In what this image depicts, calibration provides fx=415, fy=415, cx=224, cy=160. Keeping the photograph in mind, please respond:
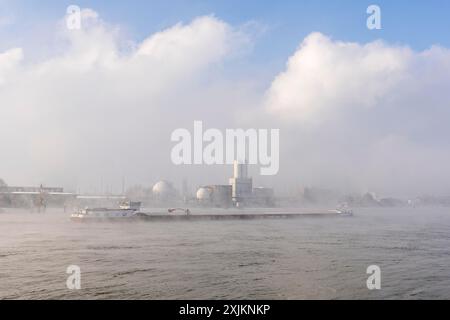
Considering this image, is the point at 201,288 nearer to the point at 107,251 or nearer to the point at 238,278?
the point at 238,278

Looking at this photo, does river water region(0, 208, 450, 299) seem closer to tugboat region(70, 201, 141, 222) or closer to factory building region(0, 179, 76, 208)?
tugboat region(70, 201, 141, 222)

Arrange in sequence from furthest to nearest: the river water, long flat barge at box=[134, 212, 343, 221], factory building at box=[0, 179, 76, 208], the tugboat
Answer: factory building at box=[0, 179, 76, 208] → long flat barge at box=[134, 212, 343, 221] → the tugboat → the river water

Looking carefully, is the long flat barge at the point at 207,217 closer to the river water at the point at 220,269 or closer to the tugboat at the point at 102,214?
the tugboat at the point at 102,214

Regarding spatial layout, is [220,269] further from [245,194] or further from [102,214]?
[245,194]

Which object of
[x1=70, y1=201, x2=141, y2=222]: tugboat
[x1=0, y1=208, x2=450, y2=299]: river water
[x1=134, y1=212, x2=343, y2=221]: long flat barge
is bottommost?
[x1=134, y1=212, x2=343, y2=221]: long flat barge

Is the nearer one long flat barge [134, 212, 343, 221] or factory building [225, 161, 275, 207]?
long flat barge [134, 212, 343, 221]

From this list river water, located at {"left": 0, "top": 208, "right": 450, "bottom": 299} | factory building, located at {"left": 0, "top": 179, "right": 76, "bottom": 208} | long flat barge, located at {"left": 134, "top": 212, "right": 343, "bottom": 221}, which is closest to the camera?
river water, located at {"left": 0, "top": 208, "right": 450, "bottom": 299}

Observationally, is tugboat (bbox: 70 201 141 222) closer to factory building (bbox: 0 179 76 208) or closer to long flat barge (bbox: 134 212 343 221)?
long flat barge (bbox: 134 212 343 221)

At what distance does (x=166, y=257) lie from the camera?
24.4 m

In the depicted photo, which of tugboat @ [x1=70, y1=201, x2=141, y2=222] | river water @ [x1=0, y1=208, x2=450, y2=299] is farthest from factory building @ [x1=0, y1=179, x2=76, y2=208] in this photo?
river water @ [x1=0, y1=208, x2=450, y2=299]

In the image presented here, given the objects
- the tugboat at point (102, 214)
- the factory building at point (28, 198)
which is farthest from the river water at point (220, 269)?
the factory building at point (28, 198)

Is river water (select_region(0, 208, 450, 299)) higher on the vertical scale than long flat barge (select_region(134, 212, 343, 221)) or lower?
higher
